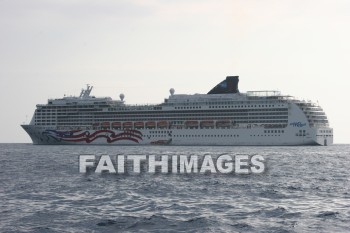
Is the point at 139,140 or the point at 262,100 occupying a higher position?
the point at 262,100

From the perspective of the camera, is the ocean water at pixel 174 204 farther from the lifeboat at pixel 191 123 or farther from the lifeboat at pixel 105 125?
the lifeboat at pixel 105 125

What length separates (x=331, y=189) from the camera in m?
28.2

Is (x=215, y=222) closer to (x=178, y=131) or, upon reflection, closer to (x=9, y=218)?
(x=9, y=218)

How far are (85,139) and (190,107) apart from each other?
78.9ft

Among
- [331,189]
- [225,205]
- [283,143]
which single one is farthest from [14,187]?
[283,143]

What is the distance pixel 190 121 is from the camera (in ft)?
353

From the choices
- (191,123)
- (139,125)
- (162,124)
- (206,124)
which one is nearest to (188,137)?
(191,123)

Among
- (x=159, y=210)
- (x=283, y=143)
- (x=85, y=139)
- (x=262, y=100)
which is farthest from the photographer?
(x=85, y=139)

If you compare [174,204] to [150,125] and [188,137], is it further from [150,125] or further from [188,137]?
[150,125]

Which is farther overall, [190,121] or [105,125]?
[105,125]

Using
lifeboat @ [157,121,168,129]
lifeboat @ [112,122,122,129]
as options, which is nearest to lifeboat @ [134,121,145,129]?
lifeboat @ [157,121,168,129]

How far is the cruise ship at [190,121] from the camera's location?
102 metres

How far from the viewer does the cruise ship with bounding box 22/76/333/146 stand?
10188 cm

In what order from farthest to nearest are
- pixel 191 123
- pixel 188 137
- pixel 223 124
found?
1. pixel 191 123
2. pixel 188 137
3. pixel 223 124
